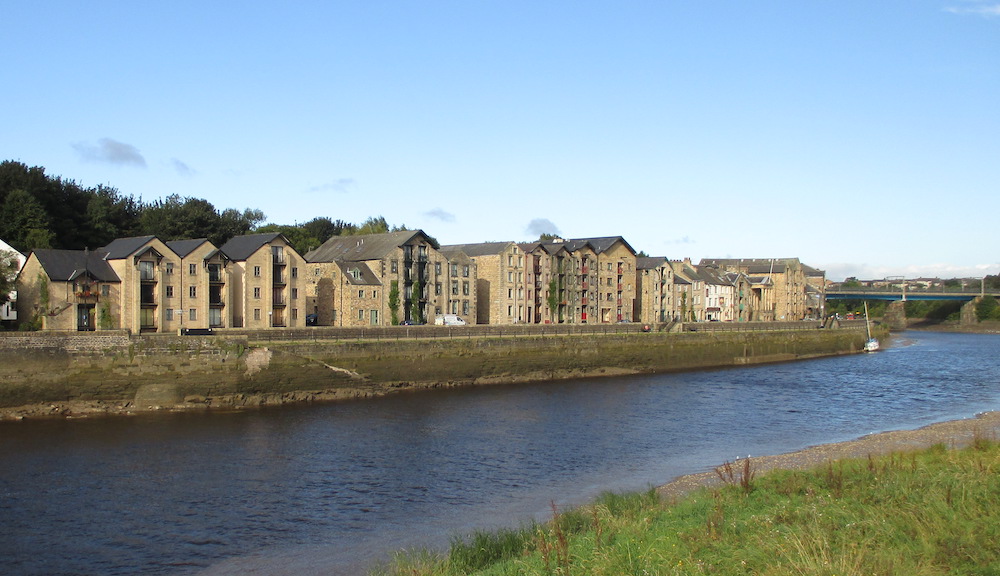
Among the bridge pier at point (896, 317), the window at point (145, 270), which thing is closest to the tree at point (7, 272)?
the window at point (145, 270)

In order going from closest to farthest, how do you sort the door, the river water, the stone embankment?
the river water
the stone embankment
the door

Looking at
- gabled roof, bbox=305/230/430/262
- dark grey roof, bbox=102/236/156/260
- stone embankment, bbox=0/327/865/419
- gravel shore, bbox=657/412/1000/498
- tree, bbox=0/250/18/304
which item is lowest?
gravel shore, bbox=657/412/1000/498

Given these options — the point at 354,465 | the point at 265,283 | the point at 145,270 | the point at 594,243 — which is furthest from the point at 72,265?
the point at 594,243

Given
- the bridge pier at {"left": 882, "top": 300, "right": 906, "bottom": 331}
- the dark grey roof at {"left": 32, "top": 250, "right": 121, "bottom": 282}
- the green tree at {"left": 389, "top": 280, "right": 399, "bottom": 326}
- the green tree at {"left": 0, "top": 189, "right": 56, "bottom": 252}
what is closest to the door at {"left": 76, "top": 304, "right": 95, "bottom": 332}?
the dark grey roof at {"left": 32, "top": 250, "right": 121, "bottom": 282}

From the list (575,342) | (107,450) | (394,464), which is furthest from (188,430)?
(575,342)

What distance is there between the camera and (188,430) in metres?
39.1

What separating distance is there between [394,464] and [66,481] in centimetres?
1226

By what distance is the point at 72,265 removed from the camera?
181 ft

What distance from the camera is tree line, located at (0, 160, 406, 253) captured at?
6781 cm

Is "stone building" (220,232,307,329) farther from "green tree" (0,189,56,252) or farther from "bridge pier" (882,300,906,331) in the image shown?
"bridge pier" (882,300,906,331)

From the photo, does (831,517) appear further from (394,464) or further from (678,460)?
(394,464)

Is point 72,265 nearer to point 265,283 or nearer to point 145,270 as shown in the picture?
point 145,270

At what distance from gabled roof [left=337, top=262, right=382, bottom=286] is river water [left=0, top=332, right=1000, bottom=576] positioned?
66.3 feet

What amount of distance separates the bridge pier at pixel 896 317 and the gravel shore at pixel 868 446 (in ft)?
472
